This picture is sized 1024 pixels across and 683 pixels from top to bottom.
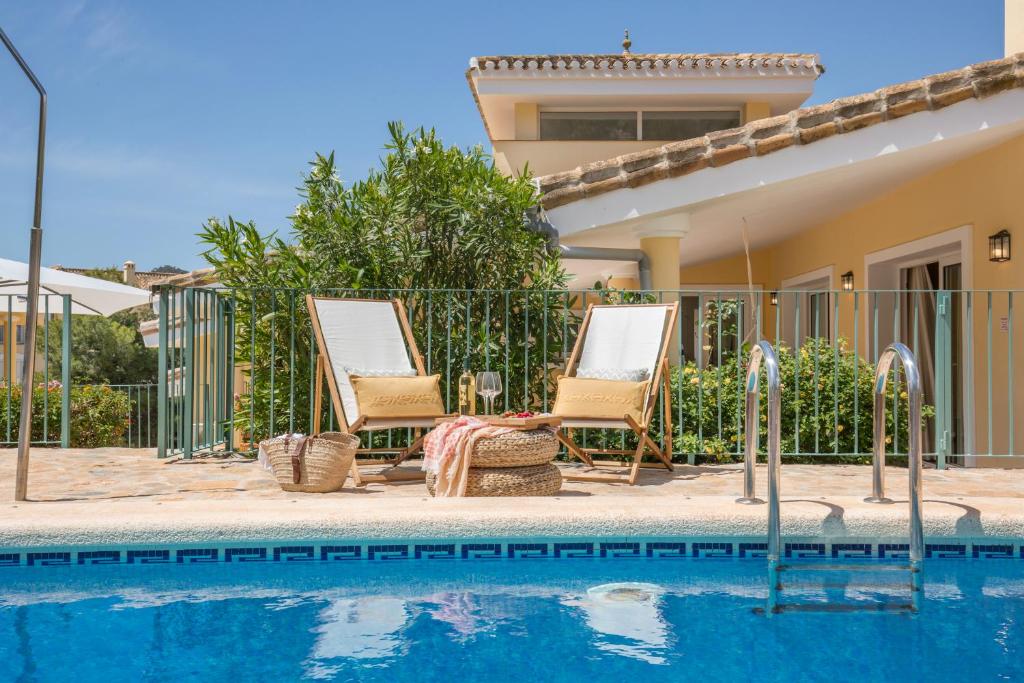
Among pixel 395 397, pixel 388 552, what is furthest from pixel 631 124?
pixel 388 552

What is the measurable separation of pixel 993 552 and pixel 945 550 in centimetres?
21

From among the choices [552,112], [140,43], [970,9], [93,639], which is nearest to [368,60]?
[552,112]

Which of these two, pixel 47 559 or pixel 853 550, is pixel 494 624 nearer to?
pixel 853 550

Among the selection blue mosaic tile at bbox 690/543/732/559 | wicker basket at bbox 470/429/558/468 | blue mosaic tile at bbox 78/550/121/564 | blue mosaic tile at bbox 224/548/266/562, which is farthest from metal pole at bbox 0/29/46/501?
blue mosaic tile at bbox 690/543/732/559

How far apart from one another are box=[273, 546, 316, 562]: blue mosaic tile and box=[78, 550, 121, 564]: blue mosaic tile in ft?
2.12

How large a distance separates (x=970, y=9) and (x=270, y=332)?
11312 millimetres

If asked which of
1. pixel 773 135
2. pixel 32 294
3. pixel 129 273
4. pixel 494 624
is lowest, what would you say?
pixel 494 624

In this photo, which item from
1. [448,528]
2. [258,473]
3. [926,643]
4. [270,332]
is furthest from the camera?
[270,332]

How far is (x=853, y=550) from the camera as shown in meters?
3.98

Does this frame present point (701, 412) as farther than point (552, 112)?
No

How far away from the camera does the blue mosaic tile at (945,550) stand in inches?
155

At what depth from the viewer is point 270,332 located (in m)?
6.80

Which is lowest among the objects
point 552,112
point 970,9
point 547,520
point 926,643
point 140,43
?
point 926,643

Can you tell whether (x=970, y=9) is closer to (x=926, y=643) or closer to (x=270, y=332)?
(x=270, y=332)
